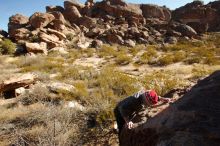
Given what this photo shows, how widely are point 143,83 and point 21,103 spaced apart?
4101mm

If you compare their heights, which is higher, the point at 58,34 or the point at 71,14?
the point at 71,14

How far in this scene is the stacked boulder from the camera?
104 ft

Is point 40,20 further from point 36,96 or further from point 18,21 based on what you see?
point 36,96

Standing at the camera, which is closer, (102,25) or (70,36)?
(70,36)

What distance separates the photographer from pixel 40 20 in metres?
34.2

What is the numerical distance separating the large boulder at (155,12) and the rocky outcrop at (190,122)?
40.3 meters

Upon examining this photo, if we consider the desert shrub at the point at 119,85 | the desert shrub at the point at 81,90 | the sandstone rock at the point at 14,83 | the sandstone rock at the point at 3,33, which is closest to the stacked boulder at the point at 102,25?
the sandstone rock at the point at 3,33

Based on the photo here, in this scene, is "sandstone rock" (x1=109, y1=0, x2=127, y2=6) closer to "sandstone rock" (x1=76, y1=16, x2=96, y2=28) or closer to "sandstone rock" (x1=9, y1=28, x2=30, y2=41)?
"sandstone rock" (x1=76, y1=16, x2=96, y2=28)

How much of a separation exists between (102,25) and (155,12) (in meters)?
10.2

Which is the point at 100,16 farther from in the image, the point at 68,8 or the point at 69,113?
the point at 69,113

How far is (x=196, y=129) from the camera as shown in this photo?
3572 mm

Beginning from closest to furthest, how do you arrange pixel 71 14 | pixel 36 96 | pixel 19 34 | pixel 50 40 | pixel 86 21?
pixel 36 96 < pixel 50 40 < pixel 19 34 < pixel 86 21 < pixel 71 14

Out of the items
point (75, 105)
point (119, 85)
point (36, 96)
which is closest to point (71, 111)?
point (75, 105)

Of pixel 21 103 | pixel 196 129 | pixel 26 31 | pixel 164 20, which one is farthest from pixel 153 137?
pixel 164 20
